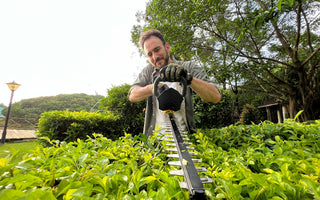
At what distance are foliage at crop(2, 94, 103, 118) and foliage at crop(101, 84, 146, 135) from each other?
22286 mm

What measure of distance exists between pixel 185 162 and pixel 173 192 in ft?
0.64

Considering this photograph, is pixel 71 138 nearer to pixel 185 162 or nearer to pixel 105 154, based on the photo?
pixel 105 154

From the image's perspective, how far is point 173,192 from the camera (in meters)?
0.46

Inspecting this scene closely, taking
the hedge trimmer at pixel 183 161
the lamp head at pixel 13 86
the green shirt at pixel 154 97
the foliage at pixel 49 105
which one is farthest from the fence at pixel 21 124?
the hedge trimmer at pixel 183 161

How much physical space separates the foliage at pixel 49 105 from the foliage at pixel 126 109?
22286mm

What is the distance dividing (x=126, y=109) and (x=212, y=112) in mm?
3152

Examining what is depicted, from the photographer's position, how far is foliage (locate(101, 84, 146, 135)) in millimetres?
5305

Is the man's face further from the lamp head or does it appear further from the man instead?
the lamp head

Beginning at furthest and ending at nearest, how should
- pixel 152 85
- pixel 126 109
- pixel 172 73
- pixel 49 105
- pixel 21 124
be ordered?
pixel 49 105, pixel 21 124, pixel 126 109, pixel 152 85, pixel 172 73

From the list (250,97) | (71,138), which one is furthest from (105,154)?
(250,97)

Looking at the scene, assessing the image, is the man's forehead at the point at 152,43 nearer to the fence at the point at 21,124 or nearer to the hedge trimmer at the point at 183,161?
the hedge trimmer at the point at 183,161

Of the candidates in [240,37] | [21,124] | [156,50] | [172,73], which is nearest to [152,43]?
[156,50]

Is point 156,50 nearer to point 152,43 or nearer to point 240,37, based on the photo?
point 152,43

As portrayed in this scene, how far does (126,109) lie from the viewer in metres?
5.45
